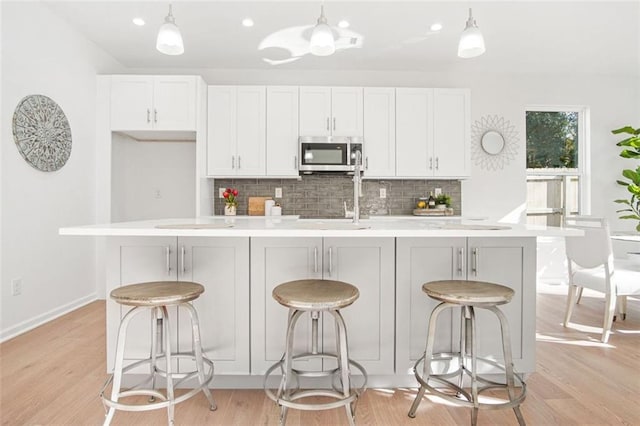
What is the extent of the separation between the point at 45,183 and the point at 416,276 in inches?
127

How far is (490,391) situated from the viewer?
2.05 metres

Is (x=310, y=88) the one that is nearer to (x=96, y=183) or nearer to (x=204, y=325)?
(x=96, y=183)

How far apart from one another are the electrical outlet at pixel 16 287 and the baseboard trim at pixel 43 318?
254 millimetres

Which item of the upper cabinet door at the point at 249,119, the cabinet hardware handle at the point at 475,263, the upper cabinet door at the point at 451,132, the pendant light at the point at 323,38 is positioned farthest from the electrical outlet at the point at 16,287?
the upper cabinet door at the point at 451,132

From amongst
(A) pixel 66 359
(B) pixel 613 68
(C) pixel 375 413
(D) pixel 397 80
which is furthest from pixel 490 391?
(B) pixel 613 68

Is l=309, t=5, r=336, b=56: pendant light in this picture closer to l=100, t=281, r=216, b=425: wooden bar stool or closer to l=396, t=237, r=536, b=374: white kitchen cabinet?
l=396, t=237, r=536, b=374: white kitchen cabinet

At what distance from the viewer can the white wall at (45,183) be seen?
9.17 ft

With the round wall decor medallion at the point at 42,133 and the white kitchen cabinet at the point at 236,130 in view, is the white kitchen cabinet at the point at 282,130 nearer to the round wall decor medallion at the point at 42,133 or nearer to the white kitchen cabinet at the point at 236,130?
the white kitchen cabinet at the point at 236,130

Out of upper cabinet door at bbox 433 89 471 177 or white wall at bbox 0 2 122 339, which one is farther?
upper cabinet door at bbox 433 89 471 177

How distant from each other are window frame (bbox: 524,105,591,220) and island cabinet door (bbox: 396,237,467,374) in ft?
11.7

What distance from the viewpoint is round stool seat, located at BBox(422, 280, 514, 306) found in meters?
1.57

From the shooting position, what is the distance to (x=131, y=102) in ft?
12.7

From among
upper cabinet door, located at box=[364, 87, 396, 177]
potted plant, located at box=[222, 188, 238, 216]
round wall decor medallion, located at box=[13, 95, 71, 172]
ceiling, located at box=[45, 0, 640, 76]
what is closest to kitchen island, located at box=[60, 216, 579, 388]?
round wall decor medallion, located at box=[13, 95, 71, 172]

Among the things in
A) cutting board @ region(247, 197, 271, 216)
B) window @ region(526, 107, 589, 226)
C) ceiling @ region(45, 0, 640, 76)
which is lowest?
cutting board @ region(247, 197, 271, 216)
